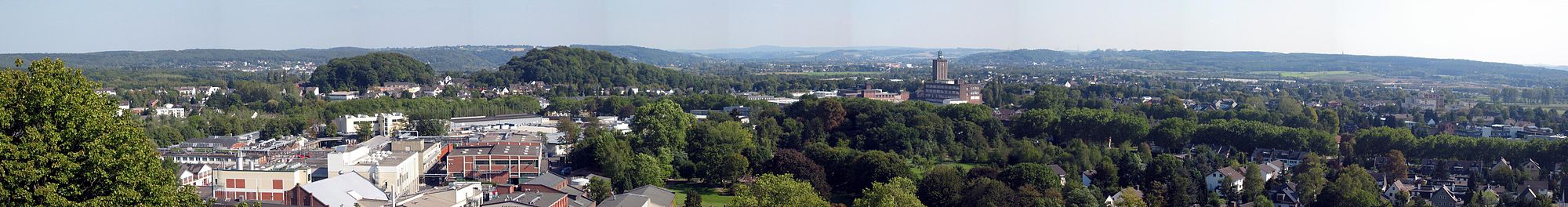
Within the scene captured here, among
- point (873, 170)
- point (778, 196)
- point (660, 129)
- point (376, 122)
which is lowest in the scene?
point (376, 122)

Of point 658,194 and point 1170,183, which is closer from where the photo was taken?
point 658,194

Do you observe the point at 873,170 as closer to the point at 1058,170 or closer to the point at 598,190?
the point at 1058,170

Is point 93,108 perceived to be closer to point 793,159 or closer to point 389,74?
point 793,159

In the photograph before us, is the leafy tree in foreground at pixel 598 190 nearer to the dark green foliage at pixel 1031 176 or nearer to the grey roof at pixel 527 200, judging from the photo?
the grey roof at pixel 527 200

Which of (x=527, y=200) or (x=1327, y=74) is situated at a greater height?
(x=527, y=200)

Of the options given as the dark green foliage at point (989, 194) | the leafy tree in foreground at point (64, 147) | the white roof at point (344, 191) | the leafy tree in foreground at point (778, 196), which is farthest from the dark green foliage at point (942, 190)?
the leafy tree in foreground at point (64, 147)

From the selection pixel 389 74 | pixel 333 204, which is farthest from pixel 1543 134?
pixel 389 74

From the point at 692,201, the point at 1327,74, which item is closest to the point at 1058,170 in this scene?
the point at 692,201
